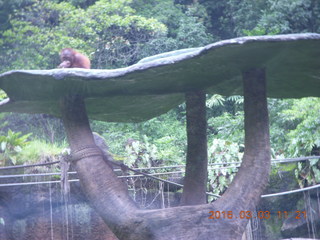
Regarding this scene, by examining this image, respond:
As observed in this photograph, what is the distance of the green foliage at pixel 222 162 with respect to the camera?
21.7ft

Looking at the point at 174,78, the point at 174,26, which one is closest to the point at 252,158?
the point at 174,78

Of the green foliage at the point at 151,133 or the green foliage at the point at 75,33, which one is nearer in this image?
the green foliage at the point at 151,133

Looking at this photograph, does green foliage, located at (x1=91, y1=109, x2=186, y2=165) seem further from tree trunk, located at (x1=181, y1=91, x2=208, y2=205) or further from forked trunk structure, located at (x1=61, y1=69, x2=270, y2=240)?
forked trunk structure, located at (x1=61, y1=69, x2=270, y2=240)

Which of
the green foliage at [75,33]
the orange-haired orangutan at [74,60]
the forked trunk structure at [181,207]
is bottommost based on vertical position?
the forked trunk structure at [181,207]

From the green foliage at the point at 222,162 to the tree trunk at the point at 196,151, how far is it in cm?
429

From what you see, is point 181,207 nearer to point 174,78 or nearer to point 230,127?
point 174,78

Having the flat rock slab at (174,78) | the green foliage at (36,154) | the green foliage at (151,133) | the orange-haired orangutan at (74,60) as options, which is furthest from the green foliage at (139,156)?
the flat rock slab at (174,78)

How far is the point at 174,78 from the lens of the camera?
2055mm

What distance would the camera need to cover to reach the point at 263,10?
12.5 m

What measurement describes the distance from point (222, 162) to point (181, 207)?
206 inches

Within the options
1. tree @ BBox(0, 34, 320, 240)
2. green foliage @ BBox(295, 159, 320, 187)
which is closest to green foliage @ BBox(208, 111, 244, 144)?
green foliage @ BBox(295, 159, 320, 187)

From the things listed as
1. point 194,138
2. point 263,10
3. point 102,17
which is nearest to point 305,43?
point 194,138

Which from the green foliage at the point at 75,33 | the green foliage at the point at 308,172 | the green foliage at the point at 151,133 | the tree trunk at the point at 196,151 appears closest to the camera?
the tree trunk at the point at 196,151

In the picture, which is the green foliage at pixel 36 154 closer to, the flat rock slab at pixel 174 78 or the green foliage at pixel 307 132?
the green foliage at pixel 307 132
